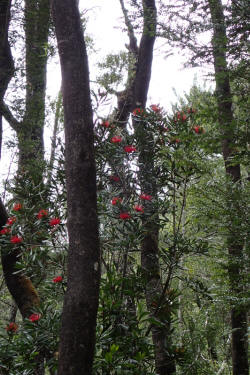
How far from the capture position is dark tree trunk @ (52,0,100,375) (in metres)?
2.86

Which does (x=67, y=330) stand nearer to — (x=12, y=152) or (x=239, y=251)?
(x=239, y=251)

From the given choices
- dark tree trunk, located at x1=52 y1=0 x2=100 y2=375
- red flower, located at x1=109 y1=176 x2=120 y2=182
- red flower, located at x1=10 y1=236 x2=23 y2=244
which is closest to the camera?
dark tree trunk, located at x1=52 y1=0 x2=100 y2=375

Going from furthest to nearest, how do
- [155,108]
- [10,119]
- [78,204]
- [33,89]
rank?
1. [33,89]
2. [10,119]
3. [155,108]
4. [78,204]

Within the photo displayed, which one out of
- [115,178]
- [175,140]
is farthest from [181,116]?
[115,178]

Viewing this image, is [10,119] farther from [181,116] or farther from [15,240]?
[15,240]

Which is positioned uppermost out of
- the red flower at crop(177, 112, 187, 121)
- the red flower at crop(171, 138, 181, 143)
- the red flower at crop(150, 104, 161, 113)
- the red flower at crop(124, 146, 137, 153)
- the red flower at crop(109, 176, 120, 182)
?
the red flower at crop(150, 104, 161, 113)

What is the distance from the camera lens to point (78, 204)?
125 inches

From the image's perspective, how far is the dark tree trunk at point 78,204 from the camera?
9.37ft

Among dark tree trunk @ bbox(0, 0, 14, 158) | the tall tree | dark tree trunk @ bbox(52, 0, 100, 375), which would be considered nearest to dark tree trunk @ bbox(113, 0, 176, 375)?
dark tree trunk @ bbox(52, 0, 100, 375)

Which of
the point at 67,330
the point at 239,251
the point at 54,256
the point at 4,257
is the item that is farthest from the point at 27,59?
the point at 67,330

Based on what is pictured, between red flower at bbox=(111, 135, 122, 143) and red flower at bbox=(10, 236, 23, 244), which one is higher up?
red flower at bbox=(111, 135, 122, 143)

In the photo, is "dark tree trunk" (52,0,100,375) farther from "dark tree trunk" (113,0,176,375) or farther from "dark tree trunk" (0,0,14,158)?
"dark tree trunk" (0,0,14,158)

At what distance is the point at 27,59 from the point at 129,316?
5379mm

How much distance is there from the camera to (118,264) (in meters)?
4.29
